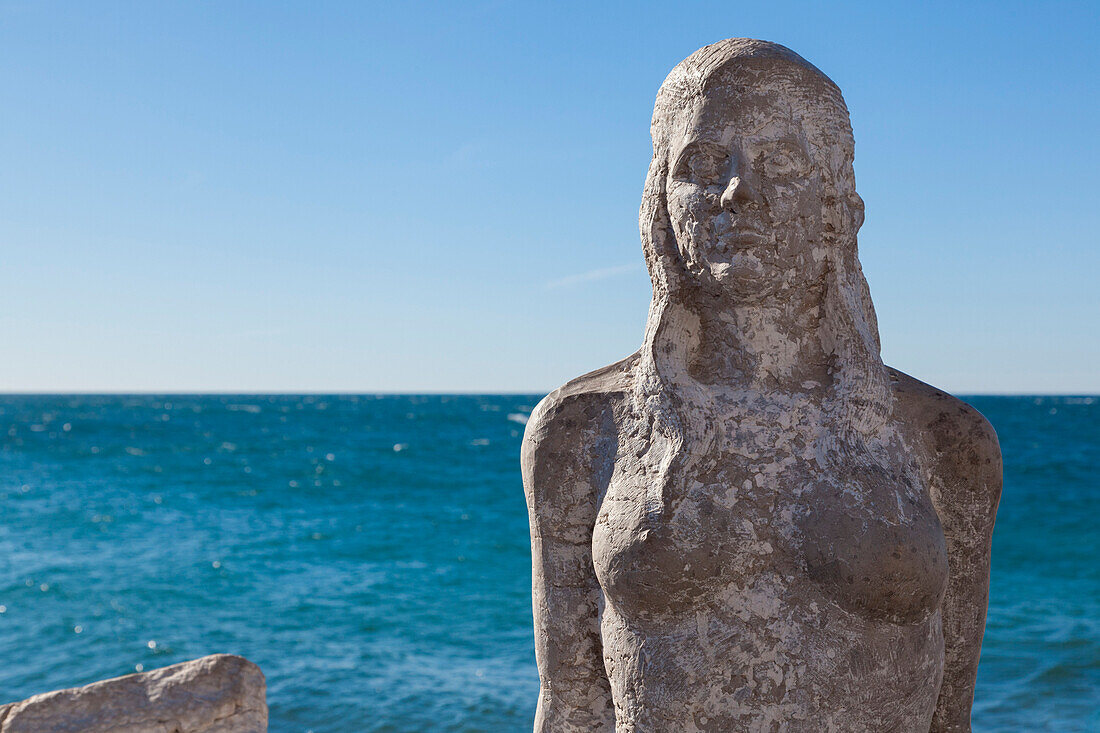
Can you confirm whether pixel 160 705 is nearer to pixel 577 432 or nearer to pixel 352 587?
pixel 577 432

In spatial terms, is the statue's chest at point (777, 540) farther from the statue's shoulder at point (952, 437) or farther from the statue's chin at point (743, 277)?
the statue's chin at point (743, 277)

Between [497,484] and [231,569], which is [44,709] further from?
[497,484]

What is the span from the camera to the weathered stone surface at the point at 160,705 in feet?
22.0

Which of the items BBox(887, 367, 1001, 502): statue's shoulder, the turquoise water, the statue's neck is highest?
the statue's neck

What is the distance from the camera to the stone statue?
2215 mm

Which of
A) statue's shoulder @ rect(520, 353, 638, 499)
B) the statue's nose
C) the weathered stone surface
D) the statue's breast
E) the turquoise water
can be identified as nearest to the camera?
A: the statue's breast

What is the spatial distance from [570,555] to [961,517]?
0.98 meters

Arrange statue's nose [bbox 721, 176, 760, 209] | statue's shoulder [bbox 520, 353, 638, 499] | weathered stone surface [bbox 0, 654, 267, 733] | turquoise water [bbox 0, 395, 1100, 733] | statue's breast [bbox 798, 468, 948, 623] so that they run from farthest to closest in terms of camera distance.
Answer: turquoise water [bbox 0, 395, 1100, 733]
weathered stone surface [bbox 0, 654, 267, 733]
statue's shoulder [bbox 520, 353, 638, 499]
statue's nose [bbox 721, 176, 760, 209]
statue's breast [bbox 798, 468, 948, 623]

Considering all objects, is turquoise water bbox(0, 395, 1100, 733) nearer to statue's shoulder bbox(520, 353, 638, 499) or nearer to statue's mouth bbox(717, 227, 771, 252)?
statue's shoulder bbox(520, 353, 638, 499)

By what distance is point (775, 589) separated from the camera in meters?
2.25

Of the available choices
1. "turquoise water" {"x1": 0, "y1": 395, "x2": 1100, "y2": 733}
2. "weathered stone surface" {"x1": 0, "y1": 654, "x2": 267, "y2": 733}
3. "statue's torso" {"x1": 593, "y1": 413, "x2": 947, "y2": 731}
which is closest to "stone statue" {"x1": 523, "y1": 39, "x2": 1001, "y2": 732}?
"statue's torso" {"x1": 593, "y1": 413, "x2": 947, "y2": 731}

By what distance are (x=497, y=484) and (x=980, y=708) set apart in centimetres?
2239

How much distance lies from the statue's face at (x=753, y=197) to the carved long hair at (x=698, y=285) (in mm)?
40

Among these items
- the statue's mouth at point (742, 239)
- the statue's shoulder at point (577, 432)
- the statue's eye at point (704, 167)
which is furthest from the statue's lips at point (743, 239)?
the statue's shoulder at point (577, 432)
